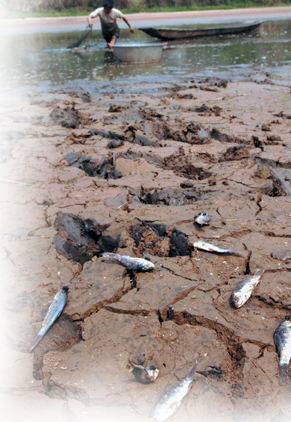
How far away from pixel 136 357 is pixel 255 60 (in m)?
11.6

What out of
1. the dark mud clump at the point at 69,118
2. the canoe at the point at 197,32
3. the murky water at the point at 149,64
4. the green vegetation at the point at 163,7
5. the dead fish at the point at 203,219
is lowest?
the dead fish at the point at 203,219

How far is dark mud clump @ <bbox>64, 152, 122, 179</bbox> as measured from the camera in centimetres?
433

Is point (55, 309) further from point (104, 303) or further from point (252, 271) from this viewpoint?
point (252, 271)

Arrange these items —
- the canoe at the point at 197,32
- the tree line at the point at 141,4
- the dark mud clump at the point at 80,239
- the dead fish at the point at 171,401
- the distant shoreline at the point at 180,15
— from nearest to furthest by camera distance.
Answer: the dead fish at the point at 171,401 < the dark mud clump at the point at 80,239 < the canoe at the point at 197,32 < the distant shoreline at the point at 180,15 < the tree line at the point at 141,4

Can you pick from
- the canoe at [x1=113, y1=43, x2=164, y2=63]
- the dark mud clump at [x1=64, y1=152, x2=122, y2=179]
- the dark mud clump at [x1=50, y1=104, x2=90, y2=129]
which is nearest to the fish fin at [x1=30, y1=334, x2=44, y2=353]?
the dark mud clump at [x1=64, y1=152, x2=122, y2=179]

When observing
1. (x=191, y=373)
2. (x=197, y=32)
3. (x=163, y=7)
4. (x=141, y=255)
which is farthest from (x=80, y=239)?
(x=163, y=7)

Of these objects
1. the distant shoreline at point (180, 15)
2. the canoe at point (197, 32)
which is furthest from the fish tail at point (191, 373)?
the distant shoreline at point (180, 15)

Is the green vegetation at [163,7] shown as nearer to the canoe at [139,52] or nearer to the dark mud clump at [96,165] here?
the canoe at [139,52]

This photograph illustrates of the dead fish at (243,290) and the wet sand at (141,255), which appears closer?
the wet sand at (141,255)

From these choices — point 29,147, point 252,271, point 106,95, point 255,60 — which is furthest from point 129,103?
point 255,60

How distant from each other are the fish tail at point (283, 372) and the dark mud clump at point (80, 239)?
1570mm

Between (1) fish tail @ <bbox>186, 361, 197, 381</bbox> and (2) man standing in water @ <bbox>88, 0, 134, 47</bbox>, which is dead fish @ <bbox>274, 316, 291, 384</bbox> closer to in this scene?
(1) fish tail @ <bbox>186, 361, 197, 381</bbox>

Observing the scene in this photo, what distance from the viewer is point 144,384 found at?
182cm

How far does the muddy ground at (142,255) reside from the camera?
5.92 feet
